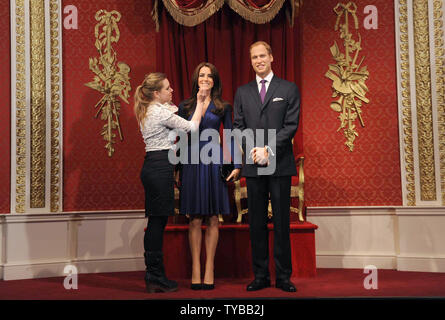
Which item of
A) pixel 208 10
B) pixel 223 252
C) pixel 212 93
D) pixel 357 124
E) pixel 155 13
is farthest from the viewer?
pixel 357 124

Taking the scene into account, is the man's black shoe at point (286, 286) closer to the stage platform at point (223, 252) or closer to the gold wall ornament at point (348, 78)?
the stage platform at point (223, 252)

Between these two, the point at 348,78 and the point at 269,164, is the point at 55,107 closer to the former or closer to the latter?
the point at 269,164

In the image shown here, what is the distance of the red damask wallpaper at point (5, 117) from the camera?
445cm

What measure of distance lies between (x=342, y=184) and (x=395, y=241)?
2.27 ft

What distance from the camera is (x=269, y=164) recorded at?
344cm

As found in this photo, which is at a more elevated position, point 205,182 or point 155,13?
point 155,13

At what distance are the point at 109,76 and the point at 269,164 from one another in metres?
2.10

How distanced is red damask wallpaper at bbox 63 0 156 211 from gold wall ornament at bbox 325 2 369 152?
176cm

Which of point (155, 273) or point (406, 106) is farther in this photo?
point (406, 106)

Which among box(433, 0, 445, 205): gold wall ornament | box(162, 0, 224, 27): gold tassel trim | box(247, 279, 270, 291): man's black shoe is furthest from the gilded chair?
box(162, 0, 224, 27): gold tassel trim

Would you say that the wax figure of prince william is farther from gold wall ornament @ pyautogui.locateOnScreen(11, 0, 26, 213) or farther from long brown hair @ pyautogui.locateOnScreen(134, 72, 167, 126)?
gold wall ornament @ pyautogui.locateOnScreen(11, 0, 26, 213)

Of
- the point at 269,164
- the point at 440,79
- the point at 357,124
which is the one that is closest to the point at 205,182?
the point at 269,164

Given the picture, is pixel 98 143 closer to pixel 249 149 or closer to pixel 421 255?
pixel 249 149
